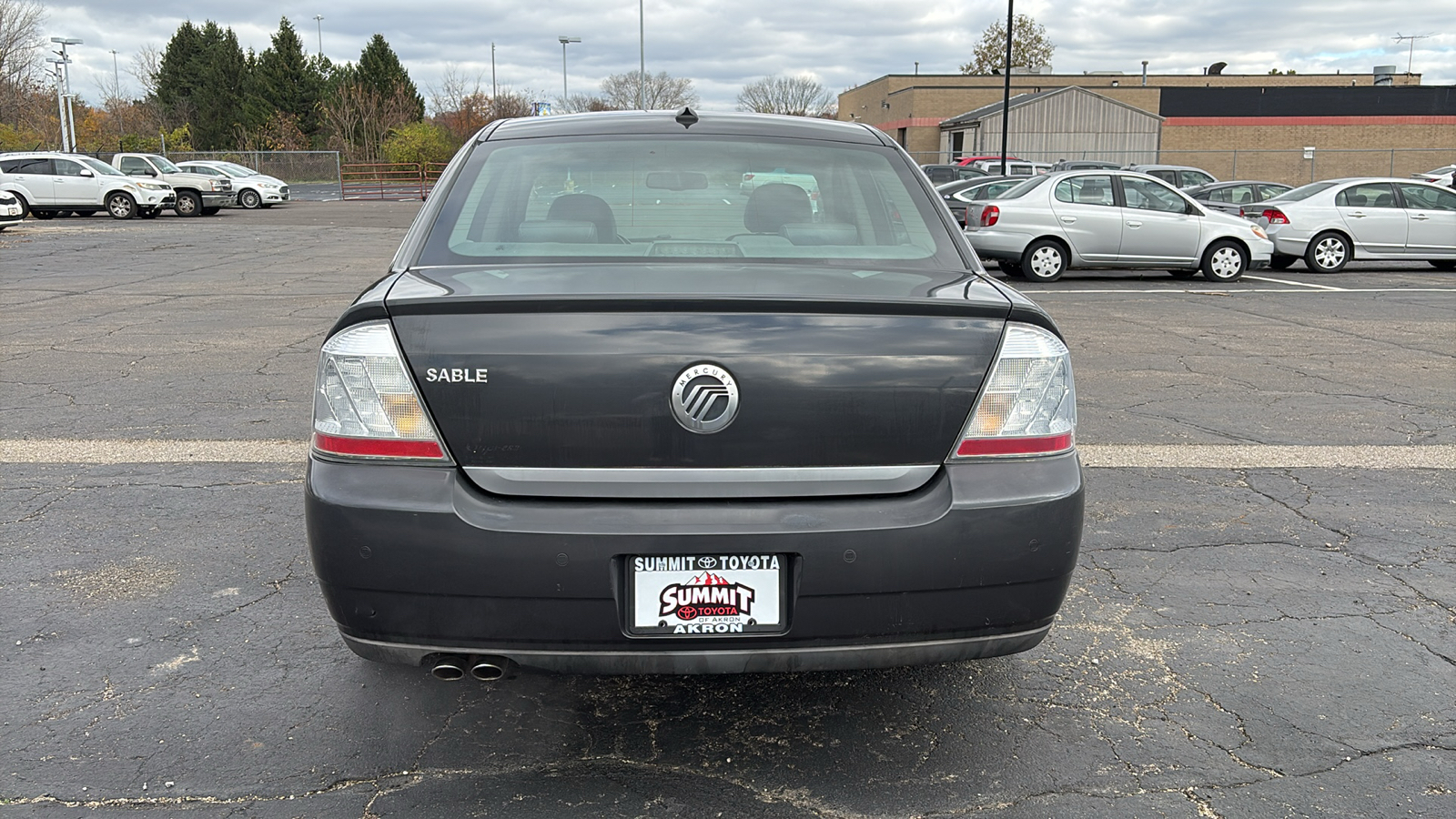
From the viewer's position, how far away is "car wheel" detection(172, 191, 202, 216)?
32.2 metres

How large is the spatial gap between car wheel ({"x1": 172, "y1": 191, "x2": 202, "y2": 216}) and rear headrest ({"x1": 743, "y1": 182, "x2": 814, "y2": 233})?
32983 mm

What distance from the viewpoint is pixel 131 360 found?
8516 millimetres

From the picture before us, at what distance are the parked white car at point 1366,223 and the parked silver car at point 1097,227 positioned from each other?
207 cm

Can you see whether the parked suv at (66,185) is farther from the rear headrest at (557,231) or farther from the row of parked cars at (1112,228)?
the rear headrest at (557,231)

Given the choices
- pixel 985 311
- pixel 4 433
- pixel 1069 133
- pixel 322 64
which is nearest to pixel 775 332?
pixel 985 311

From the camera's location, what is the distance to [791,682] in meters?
3.31

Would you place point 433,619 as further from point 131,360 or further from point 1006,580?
point 131,360

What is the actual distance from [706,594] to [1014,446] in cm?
77

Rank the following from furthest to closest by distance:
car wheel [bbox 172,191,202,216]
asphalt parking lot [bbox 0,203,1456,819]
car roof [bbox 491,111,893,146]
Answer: car wheel [bbox 172,191,202,216] → car roof [bbox 491,111,893,146] → asphalt parking lot [bbox 0,203,1456,819]

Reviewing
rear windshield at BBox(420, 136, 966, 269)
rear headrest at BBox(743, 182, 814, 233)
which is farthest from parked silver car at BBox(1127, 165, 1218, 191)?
rear headrest at BBox(743, 182, 814, 233)

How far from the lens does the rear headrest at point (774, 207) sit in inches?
126

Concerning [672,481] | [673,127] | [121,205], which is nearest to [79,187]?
[121,205]

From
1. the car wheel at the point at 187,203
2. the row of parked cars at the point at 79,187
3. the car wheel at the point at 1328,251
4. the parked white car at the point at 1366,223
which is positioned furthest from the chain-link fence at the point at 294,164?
the car wheel at the point at 1328,251

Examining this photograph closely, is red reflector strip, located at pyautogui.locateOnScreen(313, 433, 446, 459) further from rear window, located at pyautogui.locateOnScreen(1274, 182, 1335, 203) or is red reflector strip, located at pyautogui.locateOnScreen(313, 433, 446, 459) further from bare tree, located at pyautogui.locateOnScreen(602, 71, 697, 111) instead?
bare tree, located at pyautogui.locateOnScreen(602, 71, 697, 111)
